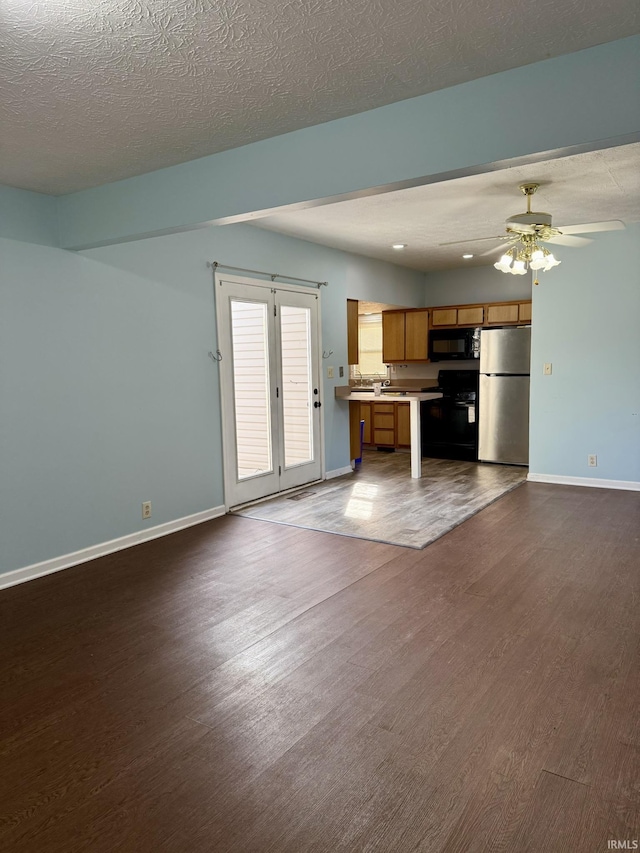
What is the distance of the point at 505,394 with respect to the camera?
6977 mm

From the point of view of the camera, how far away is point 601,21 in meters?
1.86

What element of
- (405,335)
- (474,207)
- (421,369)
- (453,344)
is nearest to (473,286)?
(453,344)

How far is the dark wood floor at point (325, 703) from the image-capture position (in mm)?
1705

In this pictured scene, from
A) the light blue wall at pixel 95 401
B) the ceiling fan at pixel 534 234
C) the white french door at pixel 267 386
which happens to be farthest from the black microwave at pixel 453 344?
the light blue wall at pixel 95 401

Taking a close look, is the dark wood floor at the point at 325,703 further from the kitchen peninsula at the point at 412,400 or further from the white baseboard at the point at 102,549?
the kitchen peninsula at the point at 412,400

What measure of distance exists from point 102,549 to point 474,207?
3.82 m

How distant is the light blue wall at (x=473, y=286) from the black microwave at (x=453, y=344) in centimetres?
58

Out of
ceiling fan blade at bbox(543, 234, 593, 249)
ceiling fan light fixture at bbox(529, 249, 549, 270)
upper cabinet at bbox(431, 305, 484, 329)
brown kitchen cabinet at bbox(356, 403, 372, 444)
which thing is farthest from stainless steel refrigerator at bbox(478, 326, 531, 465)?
ceiling fan light fixture at bbox(529, 249, 549, 270)

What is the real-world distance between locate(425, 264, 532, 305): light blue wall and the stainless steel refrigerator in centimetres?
91

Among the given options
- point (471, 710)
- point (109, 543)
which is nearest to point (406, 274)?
point (109, 543)

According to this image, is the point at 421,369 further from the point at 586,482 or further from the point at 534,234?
the point at 534,234

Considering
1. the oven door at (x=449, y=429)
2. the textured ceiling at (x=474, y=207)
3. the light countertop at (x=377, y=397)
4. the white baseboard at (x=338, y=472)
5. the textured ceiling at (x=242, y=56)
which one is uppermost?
the textured ceiling at (x=474, y=207)

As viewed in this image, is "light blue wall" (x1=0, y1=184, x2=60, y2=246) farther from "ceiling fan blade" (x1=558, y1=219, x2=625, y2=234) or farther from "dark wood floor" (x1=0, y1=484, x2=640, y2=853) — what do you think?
"ceiling fan blade" (x1=558, y1=219, x2=625, y2=234)

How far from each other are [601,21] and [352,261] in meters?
4.91
